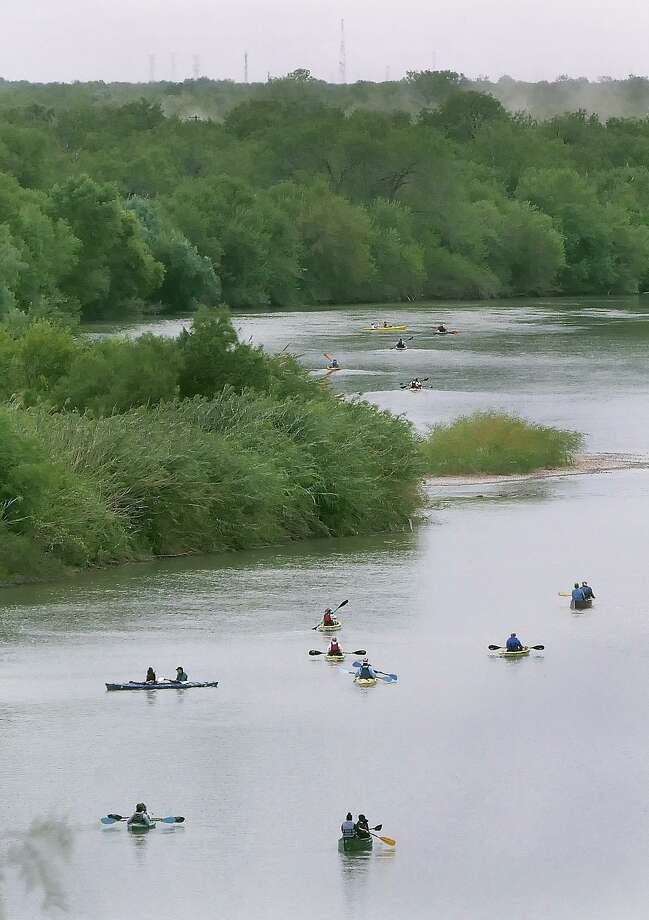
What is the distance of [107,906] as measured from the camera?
26.6 m

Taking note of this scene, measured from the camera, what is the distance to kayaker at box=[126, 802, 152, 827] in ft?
97.2

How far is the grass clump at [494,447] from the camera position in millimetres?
70125

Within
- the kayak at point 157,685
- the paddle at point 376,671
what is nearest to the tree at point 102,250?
the paddle at point 376,671

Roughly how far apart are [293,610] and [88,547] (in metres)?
6.31

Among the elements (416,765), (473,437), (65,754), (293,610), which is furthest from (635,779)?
(473,437)

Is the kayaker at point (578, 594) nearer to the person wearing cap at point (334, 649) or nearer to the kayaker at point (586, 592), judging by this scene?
the kayaker at point (586, 592)

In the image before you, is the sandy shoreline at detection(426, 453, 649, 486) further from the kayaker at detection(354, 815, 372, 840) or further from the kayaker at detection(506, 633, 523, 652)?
the kayaker at detection(354, 815, 372, 840)

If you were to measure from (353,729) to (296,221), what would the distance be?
415 ft

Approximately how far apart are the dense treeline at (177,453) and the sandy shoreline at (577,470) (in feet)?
24.9

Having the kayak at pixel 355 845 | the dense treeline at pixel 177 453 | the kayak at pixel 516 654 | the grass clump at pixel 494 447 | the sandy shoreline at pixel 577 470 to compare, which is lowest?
the kayak at pixel 355 845

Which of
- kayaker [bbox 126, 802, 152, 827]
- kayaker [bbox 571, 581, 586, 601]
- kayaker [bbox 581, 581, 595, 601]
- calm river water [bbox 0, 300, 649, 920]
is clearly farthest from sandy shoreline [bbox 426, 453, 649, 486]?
kayaker [bbox 126, 802, 152, 827]

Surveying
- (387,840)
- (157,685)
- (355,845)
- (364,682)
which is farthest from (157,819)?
(364,682)

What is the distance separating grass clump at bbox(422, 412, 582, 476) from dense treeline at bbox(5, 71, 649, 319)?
4475cm

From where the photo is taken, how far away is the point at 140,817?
29656mm
